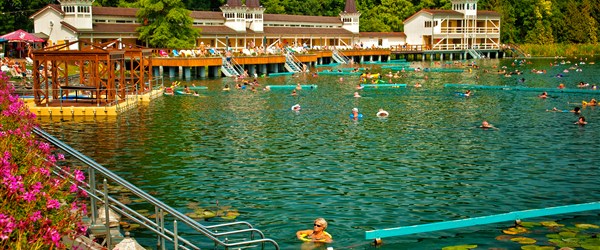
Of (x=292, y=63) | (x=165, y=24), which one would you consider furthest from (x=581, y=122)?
(x=165, y=24)

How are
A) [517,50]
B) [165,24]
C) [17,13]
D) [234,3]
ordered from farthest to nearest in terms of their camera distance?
[517,50], [234,3], [17,13], [165,24]

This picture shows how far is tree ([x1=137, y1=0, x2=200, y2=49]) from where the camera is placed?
249ft

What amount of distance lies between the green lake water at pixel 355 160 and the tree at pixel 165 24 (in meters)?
31.1

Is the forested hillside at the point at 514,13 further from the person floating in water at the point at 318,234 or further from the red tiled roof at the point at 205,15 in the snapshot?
the person floating in water at the point at 318,234

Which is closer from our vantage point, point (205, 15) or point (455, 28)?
point (205, 15)

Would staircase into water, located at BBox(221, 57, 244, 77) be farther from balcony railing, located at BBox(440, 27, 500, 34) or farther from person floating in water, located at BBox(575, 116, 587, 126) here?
balcony railing, located at BBox(440, 27, 500, 34)

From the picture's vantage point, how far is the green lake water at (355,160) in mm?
18438

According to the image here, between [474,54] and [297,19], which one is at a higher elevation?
[297,19]

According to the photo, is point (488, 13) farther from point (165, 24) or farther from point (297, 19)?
point (165, 24)

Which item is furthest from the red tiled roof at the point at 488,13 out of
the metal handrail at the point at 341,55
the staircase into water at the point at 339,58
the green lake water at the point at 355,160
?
the green lake water at the point at 355,160

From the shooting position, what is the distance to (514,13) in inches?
5015

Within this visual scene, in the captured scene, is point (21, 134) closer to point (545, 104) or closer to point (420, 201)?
point (420, 201)

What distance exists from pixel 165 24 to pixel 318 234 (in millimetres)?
63582

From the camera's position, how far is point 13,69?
5041 centimetres
